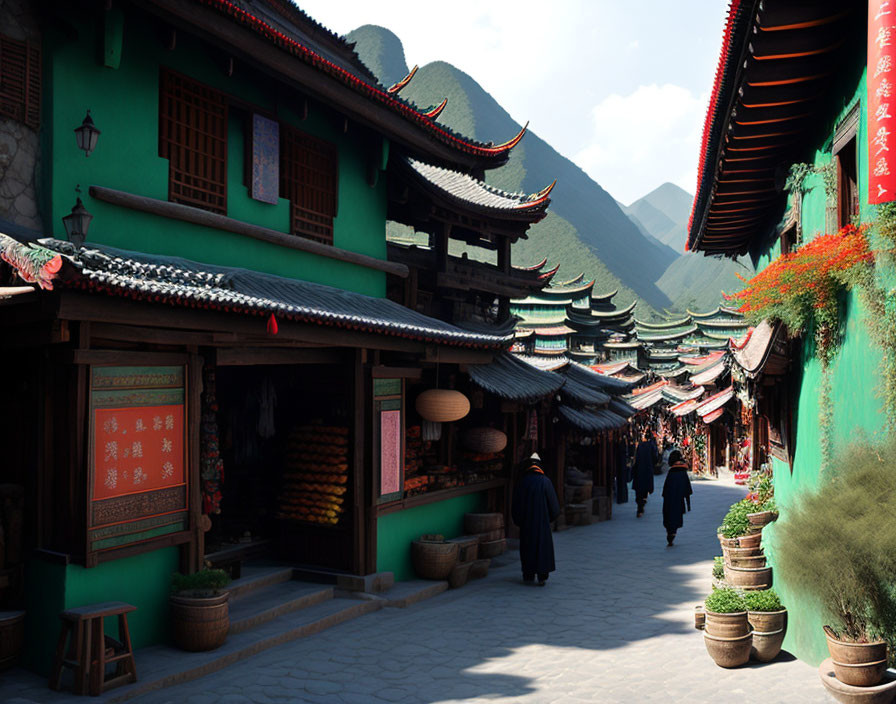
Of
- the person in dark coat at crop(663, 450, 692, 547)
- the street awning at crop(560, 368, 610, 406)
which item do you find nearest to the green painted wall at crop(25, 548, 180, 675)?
the person in dark coat at crop(663, 450, 692, 547)

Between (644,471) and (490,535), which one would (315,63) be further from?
(644,471)

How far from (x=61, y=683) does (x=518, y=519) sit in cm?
682

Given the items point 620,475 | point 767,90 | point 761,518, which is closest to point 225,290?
point 767,90

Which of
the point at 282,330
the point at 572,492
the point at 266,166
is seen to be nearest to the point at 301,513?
the point at 282,330

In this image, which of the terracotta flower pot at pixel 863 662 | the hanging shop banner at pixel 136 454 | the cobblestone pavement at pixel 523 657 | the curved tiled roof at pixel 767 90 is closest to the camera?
the terracotta flower pot at pixel 863 662

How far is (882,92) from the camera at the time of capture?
17.1 feet

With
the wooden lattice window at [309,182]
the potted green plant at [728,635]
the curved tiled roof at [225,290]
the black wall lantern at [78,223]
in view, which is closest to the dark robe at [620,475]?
the curved tiled roof at [225,290]

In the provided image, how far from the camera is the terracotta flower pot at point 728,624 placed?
7480mm

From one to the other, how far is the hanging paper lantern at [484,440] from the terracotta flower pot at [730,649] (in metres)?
5.92

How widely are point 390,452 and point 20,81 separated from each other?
6.20 meters

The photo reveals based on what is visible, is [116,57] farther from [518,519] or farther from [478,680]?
[518,519]

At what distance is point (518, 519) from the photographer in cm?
1168

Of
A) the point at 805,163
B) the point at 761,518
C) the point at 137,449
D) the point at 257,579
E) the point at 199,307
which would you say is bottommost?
the point at 257,579

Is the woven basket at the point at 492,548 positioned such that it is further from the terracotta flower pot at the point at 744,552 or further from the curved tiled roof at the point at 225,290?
the terracotta flower pot at the point at 744,552
